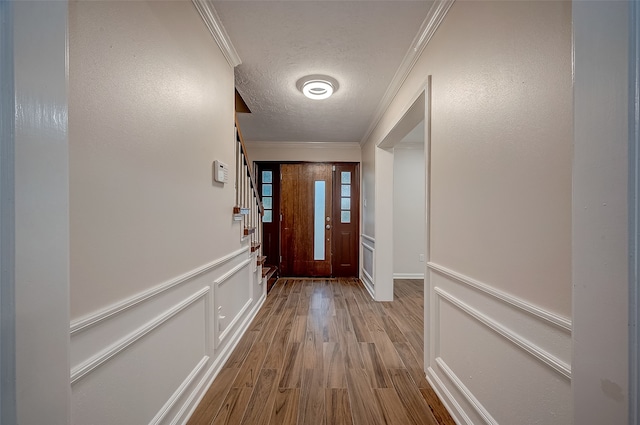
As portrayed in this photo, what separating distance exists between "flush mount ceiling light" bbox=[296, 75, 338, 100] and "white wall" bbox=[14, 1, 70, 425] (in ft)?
7.01

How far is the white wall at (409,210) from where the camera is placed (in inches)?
187

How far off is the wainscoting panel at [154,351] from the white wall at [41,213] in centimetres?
42

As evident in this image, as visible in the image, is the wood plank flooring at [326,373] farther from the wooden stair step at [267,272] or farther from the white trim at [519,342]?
the white trim at [519,342]

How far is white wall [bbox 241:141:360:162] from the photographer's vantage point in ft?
15.5

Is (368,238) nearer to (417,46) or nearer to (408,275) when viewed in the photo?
(408,275)

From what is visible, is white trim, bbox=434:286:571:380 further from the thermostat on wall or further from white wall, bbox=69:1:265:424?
the thermostat on wall

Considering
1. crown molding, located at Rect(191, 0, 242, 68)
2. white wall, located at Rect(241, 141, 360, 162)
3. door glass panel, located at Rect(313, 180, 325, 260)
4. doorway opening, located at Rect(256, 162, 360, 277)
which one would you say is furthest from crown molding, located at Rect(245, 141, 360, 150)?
crown molding, located at Rect(191, 0, 242, 68)

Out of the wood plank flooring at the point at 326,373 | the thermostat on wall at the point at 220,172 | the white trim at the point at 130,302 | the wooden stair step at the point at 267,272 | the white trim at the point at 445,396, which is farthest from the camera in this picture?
the wooden stair step at the point at 267,272

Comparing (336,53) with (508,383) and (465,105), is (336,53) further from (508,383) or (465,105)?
(508,383)

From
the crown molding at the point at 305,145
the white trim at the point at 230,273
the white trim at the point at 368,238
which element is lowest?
the white trim at the point at 230,273

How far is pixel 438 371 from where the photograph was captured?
167cm

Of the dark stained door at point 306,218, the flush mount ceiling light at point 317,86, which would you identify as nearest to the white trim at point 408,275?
the dark stained door at point 306,218

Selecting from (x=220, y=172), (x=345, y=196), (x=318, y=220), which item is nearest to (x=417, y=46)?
(x=220, y=172)

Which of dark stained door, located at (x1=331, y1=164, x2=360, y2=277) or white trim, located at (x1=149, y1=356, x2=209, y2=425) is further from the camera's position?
dark stained door, located at (x1=331, y1=164, x2=360, y2=277)
